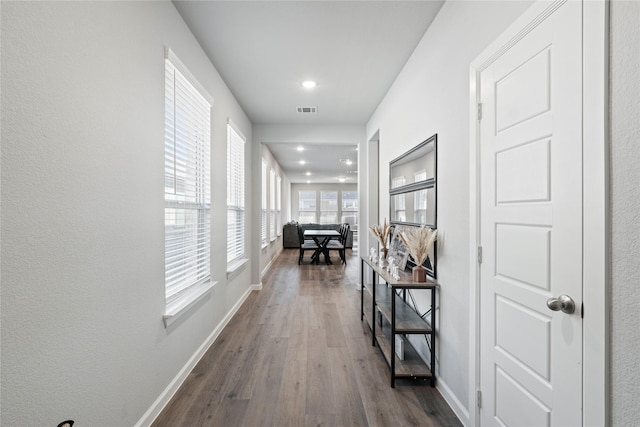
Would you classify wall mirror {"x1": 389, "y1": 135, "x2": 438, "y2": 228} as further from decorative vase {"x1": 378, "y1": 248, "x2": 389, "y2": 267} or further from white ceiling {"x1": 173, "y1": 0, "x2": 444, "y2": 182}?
white ceiling {"x1": 173, "y1": 0, "x2": 444, "y2": 182}

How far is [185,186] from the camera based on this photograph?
223 centimetres

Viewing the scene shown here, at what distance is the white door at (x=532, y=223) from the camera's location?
3.28 ft

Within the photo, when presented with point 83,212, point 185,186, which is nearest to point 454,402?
point 83,212

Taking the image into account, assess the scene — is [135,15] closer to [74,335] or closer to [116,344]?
[74,335]

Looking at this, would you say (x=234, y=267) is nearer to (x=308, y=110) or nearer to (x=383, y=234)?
(x=383, y=234)

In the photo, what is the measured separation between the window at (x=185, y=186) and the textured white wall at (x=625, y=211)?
2.17m

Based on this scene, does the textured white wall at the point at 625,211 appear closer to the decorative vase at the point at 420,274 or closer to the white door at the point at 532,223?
the white door at the point at 532,223

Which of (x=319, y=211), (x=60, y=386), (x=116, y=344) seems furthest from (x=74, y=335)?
(x=319, y=211)

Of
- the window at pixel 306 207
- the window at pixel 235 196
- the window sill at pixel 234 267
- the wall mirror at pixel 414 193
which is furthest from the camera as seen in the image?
the window at pixel 306 207

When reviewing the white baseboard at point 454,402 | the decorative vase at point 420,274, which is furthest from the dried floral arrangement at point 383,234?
the white baseboard at point 454,402

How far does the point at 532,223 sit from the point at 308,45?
2.19 m

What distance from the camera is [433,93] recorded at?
7.00ft

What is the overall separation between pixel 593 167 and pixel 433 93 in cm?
143

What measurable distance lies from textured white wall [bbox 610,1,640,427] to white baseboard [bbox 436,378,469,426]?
0.96 metres
